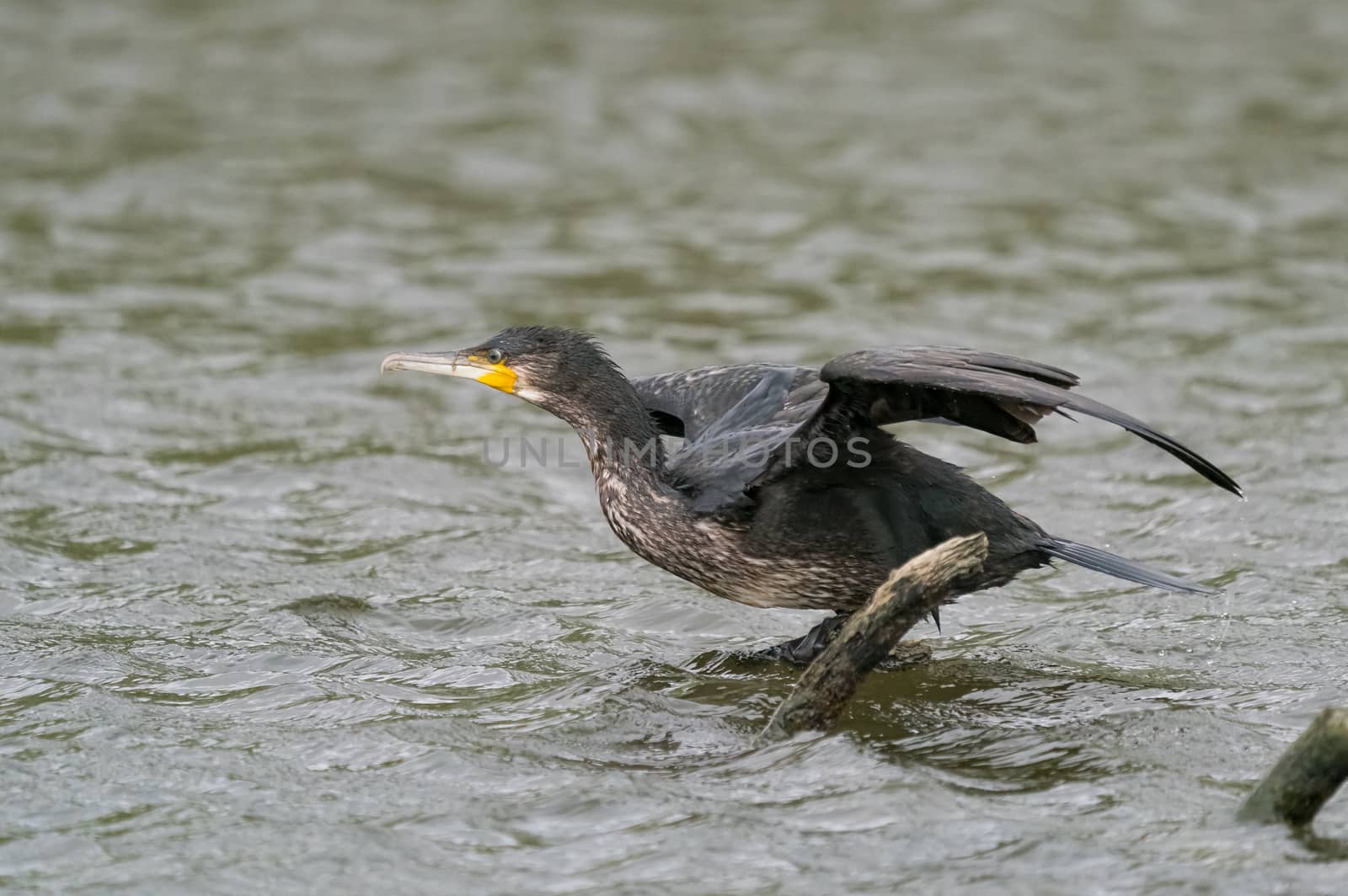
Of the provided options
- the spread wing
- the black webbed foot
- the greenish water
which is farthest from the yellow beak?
the black webbed foot

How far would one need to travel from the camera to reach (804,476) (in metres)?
5.84

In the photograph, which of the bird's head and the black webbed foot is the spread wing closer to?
the bird's head

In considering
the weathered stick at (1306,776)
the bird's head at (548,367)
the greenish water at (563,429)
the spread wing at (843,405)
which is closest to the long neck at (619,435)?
the bird's head at (548,367)

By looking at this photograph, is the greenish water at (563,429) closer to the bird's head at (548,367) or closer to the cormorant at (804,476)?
the cormorant at (804,476)

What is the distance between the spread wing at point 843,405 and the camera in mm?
5156

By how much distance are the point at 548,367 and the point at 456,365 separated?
0.34 m

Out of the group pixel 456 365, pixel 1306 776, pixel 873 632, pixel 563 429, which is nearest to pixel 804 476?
pixel 873 632

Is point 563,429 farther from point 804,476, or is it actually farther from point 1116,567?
point 1116,567

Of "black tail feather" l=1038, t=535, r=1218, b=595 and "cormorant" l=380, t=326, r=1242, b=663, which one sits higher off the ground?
"cormorant" l=380, t=326, r=1242, b=663

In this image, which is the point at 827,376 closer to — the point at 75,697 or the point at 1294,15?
the point at 75,697

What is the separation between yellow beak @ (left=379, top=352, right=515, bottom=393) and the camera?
6.29 m

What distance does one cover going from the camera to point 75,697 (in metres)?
5.74

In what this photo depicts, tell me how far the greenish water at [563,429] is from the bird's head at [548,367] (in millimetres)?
921

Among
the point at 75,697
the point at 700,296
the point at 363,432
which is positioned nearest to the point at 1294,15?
the point at 700,296
